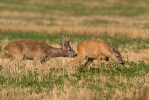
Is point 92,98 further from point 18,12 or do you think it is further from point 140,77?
point 18,12

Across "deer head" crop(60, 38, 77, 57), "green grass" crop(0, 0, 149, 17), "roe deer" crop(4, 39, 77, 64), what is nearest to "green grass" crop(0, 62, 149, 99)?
"roe deer" crop(4, 39, 77, 64)

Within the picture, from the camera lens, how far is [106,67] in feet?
56.9

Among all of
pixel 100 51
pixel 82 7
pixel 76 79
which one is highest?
pixel 82 7

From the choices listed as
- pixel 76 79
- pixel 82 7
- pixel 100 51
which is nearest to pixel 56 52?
pixel 100 51

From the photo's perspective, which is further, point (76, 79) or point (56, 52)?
point (56, 52)

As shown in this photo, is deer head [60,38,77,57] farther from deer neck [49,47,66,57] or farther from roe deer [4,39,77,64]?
deer neck [49,47,66,57]

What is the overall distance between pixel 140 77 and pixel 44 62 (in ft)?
15.2

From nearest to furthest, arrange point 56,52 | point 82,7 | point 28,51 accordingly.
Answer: point 28,51
point 56,52
point 82,7


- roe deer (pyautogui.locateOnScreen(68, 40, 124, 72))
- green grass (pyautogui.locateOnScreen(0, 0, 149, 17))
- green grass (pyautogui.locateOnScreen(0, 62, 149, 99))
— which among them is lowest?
green grass (pyautogui.locateOnScreen(0, 62, 149, 99))

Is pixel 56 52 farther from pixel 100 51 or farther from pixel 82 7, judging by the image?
pixel 82 7

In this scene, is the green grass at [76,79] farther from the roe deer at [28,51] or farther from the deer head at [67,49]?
the deer head at [67,49]

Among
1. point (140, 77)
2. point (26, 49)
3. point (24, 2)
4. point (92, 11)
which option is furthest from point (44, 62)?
point (24, 2)

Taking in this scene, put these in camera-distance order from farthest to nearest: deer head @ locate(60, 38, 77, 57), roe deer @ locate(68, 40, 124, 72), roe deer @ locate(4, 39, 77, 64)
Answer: deer head @ locate(60, 38, 77, 57)
roe deer @ locate(4, 39, 77, 64)
roe deer @ locate(68, 40, 124, 72)

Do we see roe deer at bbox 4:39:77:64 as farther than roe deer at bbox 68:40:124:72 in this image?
Yes
